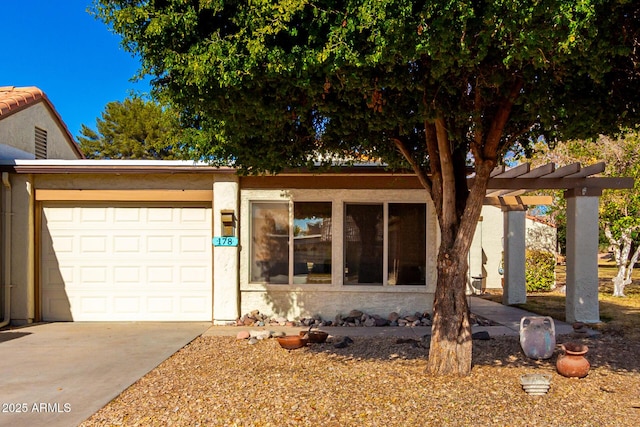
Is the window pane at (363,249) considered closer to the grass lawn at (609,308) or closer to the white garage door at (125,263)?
the white garage door at (125,263)

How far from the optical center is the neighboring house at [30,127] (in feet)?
38.1

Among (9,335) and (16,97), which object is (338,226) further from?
(16,97)

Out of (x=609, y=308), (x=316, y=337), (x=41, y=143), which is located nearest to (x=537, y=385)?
(x=316, y=337)

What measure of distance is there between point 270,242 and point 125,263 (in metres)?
3.05

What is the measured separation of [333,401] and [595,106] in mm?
4397

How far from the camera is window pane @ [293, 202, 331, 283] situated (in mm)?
10305

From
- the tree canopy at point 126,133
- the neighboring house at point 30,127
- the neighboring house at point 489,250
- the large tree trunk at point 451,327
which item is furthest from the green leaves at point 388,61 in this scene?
the tree canopy at point 126,133

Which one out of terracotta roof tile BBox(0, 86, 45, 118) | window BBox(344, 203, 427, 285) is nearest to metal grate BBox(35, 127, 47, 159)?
terracotta roof tile BBox(0, 86, 45, 118)

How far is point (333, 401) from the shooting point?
213 inches

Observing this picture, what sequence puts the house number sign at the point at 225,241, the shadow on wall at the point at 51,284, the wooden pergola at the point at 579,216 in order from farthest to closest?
the shadow on wall at the point at 51,284, the house number sign at the point at 225,241, the wooden pergola at the point at 579,216

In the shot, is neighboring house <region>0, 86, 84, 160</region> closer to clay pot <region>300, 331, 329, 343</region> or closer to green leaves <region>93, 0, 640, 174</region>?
green leaves <region>93, 0, 640, 174</region>

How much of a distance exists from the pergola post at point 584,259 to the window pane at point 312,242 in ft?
16.2

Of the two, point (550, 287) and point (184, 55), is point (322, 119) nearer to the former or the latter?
point (184, 55)

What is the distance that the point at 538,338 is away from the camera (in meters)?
7.19
